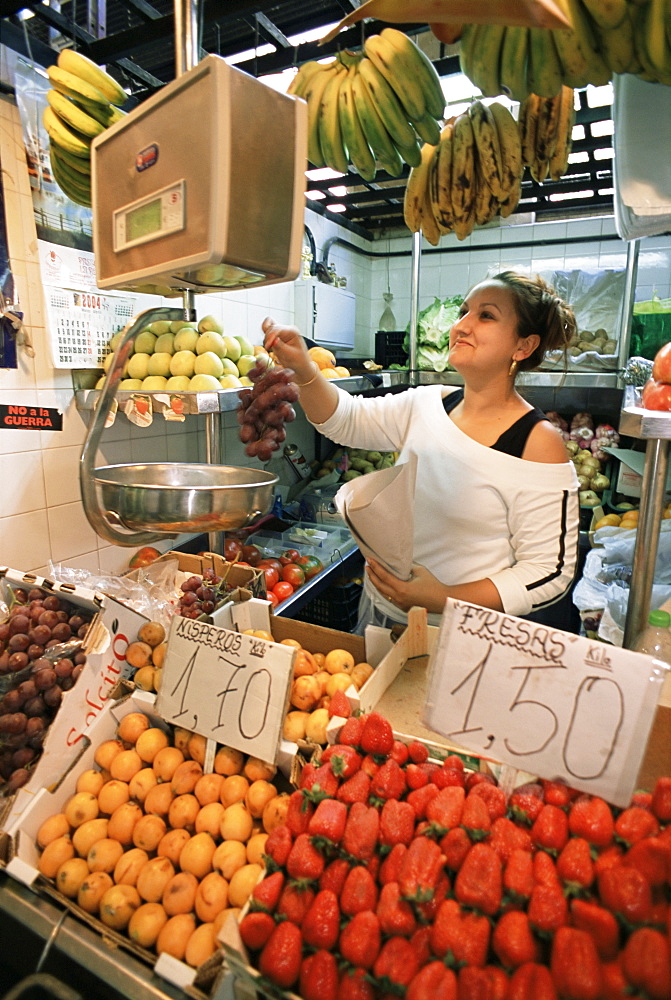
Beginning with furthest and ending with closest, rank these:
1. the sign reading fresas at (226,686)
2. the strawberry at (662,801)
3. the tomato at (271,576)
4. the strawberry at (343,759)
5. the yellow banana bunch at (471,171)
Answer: the tomato at (271,576) → the yellow banana bunch at (471,171) → the sign reading fresas at (226,686) → the strawberry at (343,759) → the strawberry at (662,801)

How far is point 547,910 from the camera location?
72 cm

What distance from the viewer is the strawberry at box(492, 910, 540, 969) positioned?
688 mm

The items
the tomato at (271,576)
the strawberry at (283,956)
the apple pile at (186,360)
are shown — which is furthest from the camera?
the tomato at (271,576)

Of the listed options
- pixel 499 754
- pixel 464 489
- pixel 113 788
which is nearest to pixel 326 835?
pixel 499 754

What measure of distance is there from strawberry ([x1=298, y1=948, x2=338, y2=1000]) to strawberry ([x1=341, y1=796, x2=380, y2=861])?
0.13 metres

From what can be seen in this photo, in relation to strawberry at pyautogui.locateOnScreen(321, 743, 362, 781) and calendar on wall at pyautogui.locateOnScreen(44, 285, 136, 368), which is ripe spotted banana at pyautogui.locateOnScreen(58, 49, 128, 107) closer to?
calendar on wall at pyautogui.locateOnScreen(44, 285, 136, 368)

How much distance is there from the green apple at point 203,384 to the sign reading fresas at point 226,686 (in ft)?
3.89

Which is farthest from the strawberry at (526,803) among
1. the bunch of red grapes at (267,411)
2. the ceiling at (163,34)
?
the ceiling at (163,34)

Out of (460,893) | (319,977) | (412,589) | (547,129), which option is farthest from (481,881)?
(547,129)

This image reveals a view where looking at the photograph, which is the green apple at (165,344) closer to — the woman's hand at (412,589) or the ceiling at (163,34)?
the ceiling at (163,34)

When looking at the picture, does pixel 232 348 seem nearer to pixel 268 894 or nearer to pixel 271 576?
pixel 271 576

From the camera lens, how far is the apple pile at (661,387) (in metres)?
1.39

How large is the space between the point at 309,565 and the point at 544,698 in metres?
1.97

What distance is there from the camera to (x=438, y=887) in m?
0.78
